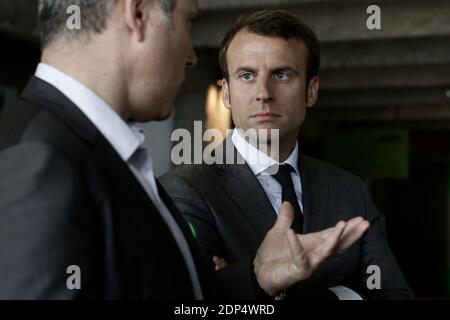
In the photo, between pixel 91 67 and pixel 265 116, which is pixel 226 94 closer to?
pixel 265 116

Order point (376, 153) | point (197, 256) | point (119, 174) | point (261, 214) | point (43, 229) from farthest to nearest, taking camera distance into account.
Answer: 1. point (376, 153)
2. point (261, 214)
3. point (197, 256)
4. point (119, 174)
5. point (43, 229)

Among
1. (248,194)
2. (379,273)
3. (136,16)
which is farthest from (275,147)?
(136,16)

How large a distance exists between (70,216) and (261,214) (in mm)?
928

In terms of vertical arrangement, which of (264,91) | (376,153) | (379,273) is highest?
(376,153)

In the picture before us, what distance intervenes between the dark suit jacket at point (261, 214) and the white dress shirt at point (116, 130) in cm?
55

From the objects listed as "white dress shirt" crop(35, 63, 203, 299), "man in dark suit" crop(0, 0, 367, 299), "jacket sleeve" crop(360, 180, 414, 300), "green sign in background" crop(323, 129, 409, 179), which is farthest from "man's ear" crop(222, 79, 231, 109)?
"green sign in background" crop(323, 129, 409, 179)

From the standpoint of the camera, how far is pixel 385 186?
675 inches

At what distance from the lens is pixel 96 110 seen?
91cm

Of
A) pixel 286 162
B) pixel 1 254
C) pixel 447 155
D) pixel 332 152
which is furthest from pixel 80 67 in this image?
pixel 447 155

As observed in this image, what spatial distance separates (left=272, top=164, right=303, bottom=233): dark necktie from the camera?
66.2 inches

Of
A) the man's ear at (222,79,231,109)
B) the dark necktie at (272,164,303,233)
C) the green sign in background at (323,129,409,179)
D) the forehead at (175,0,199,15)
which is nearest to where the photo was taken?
the forehead at (175,0,199,15)

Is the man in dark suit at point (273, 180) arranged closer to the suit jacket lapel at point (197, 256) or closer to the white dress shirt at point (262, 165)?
the white dress shirt at point (262, 165)

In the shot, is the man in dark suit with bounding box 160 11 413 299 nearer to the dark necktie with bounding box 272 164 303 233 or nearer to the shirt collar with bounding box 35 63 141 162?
the dark necktie with bounding box 272 164 303 233
